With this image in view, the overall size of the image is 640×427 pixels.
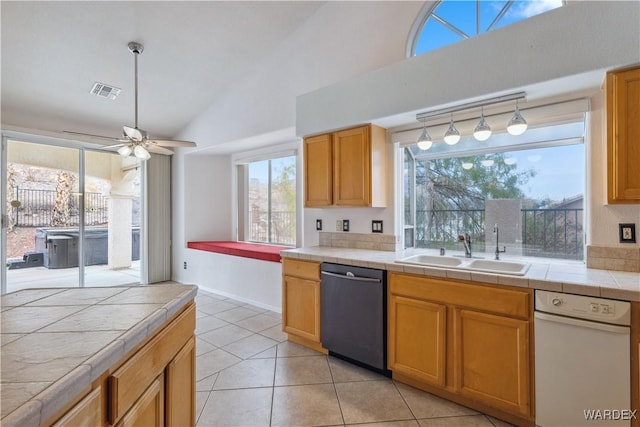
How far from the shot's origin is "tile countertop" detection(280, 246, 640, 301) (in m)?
1.55

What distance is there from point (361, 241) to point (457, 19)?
2.24m

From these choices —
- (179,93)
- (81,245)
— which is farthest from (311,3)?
(81,245)

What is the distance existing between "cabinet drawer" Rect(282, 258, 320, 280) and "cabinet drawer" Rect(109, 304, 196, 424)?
1417 mm

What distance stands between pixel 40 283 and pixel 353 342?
442 centimetres

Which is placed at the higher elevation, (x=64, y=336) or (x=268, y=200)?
(x=268, y=200)

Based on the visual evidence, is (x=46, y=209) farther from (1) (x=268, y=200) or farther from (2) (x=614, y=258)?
(2) (x=614, y=258)

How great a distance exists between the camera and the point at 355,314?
2445 mm

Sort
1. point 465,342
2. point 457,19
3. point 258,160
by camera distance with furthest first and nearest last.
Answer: point 258,160
point 457,19
point 465,342

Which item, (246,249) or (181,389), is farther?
(246,249)

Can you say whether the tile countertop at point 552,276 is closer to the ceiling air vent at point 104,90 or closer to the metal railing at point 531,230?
the metal railing at point 531,230

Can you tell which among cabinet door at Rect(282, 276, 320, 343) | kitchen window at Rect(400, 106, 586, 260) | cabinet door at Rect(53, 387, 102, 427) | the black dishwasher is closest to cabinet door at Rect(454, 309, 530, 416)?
the black dishwasher

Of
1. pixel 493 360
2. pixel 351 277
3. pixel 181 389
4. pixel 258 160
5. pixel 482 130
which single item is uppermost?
pixel 258 160

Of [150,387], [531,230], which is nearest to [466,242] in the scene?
[531,230]

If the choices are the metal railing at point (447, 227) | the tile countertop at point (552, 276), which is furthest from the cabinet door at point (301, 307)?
the metal railing at point (447, 227)
